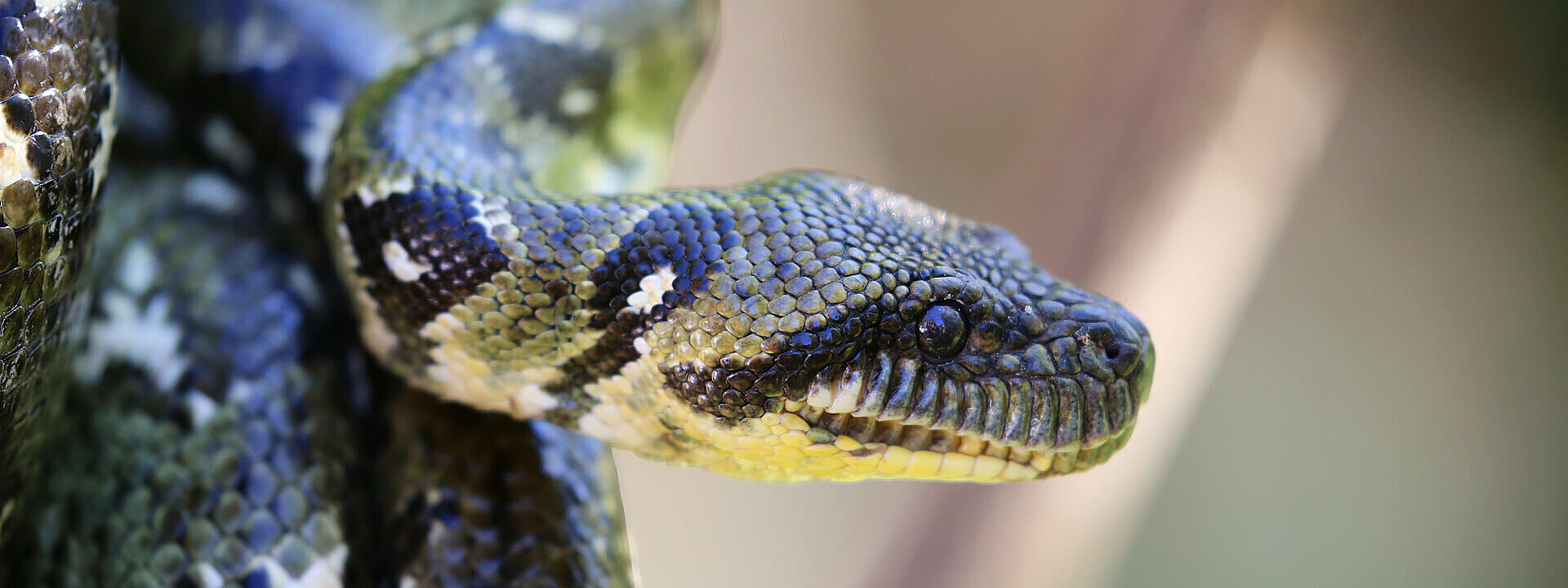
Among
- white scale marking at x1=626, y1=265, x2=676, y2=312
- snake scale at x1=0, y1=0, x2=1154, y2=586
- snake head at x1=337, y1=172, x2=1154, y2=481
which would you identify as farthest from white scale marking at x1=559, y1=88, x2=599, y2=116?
white scale marking at x1=626, y1=265, x2=676, y2=312

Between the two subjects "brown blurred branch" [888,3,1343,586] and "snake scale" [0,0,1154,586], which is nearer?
"snake scale" [0,0,1154,586]

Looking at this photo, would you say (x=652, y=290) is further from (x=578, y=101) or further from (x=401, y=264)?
(x=578, y=101)

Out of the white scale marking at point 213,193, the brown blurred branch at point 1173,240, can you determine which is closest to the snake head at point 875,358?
the white scale marking at point 213,193

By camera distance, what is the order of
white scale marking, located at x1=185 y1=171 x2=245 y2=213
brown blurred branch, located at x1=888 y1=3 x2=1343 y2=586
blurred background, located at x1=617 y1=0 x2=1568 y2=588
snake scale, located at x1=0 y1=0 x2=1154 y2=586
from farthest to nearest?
1. brown blurred branch, located at x1=888 y1=3 x2=1343 y2=586
2. blurred background, located at x1=617 y1=0 x2=1568 y2=588
3. white scale marking, located at x1=185 y1=171 x2=245 y2=213
4. snake scale, located at x1=0 y1=0 x2=1154 y2=586

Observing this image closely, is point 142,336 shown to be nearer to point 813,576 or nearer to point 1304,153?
point 813,576

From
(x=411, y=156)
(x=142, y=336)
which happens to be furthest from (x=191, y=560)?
(x=411, y=156)

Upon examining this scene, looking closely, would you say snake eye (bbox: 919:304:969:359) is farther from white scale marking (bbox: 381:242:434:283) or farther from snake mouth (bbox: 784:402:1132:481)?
white scale marking (bbox: 381:242:434:283)
